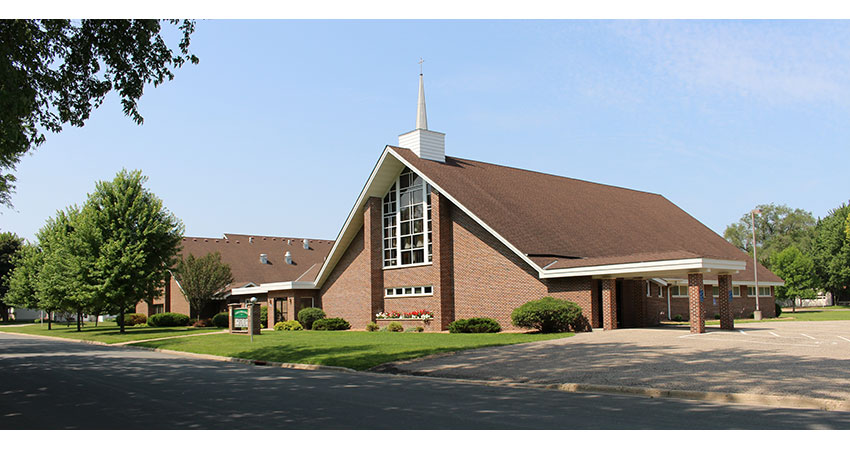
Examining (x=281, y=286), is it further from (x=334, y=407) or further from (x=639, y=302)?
(x=334, y=407)

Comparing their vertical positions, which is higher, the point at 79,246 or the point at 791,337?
the point at 79,246

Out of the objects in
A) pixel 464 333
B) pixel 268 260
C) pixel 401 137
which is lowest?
pixel 464 333

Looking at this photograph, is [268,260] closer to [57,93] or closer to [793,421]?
[57,93]

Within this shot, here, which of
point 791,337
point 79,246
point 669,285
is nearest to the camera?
point 791,337

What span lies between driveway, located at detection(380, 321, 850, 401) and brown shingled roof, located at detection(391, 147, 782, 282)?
4921mm

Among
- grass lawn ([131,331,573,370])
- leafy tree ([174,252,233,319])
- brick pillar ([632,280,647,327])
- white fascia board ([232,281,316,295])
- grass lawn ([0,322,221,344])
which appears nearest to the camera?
grass lawn ([131,331,573,370])

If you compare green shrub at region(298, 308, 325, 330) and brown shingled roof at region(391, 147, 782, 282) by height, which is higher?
brown shingled roof at region(391, 147, 782, 282)

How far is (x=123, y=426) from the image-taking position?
8906mm

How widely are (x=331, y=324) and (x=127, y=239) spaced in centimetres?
1374

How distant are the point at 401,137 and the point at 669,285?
1597 cm

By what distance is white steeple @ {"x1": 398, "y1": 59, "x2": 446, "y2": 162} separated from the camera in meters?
35.1

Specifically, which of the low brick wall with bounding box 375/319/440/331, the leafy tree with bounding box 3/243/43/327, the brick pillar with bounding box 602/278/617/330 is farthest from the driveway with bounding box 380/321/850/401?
the leafy tree with bounding box 3/243/43/327

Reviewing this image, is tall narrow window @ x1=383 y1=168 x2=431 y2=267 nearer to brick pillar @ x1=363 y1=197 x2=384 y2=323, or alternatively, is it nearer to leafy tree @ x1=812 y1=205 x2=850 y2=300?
brick pillar @ x1=363 y1=197 x2=384 y2=323
